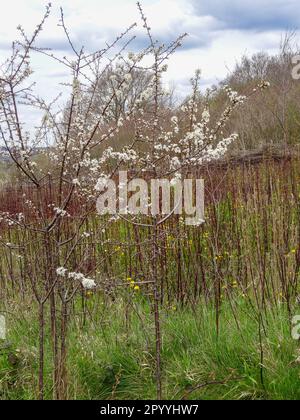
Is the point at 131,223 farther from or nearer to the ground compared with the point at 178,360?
farther from the ground

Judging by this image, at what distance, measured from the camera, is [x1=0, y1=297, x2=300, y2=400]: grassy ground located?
2.85 meters

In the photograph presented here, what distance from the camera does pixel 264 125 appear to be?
15125 mm

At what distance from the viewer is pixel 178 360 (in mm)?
3182

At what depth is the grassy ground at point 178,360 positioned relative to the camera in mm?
2852

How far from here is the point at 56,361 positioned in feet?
9.53

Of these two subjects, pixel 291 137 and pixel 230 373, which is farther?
pixel 291 137
